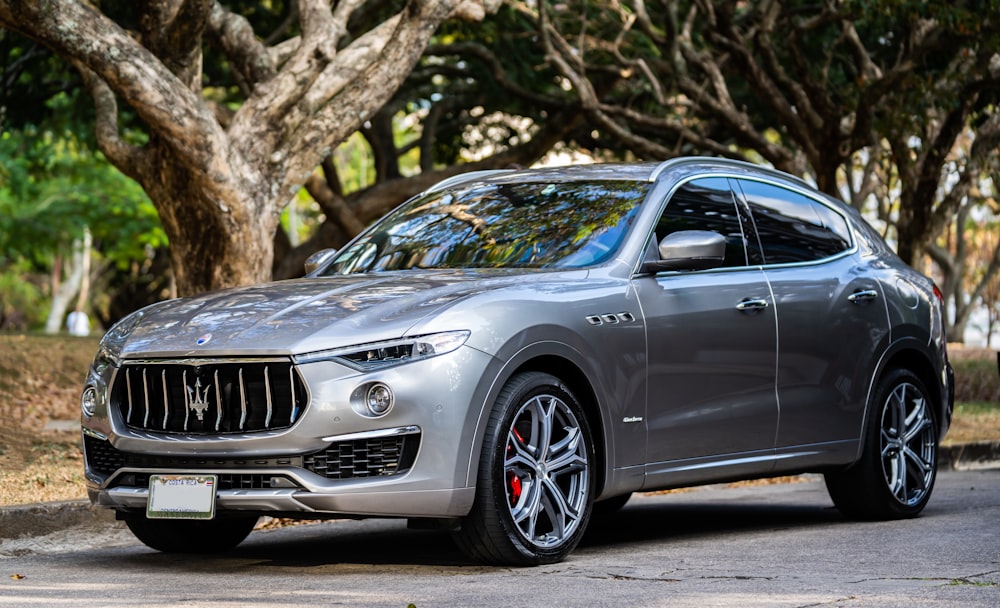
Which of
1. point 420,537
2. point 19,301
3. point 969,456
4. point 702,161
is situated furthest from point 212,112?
point 19,301

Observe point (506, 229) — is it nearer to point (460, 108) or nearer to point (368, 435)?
point (368, 435)

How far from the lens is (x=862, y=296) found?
8.12m

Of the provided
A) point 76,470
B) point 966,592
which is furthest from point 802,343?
point 76,470

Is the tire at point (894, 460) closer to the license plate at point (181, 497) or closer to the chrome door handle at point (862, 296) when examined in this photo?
the chrome door handle at point (862, 296)

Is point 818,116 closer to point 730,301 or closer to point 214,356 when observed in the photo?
point 730,301

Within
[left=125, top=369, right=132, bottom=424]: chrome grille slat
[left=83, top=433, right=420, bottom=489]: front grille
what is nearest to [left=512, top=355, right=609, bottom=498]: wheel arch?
[left=83, top=433, right=420, bottom=489]: front grille

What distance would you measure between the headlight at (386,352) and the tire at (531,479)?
386 mm

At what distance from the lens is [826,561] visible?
6.46 m

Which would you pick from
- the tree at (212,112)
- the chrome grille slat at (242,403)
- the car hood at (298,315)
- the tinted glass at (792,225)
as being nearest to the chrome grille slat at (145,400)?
the car hood at (298,315)

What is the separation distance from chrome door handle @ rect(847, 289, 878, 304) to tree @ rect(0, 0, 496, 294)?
4.87 m

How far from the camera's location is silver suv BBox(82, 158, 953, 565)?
19.1ft

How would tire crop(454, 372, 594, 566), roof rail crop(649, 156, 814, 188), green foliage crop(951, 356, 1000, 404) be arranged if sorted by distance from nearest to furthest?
tire crop(454, 372, 594, 566) → roof rail crop(649, 156, 814, 188) → green foliage crop(951, 356, 1000, 404)

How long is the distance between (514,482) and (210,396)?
1.27 meters

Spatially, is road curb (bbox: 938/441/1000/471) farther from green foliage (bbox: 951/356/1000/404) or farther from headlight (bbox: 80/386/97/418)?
headlight (bbox: 80/386/97/418)
